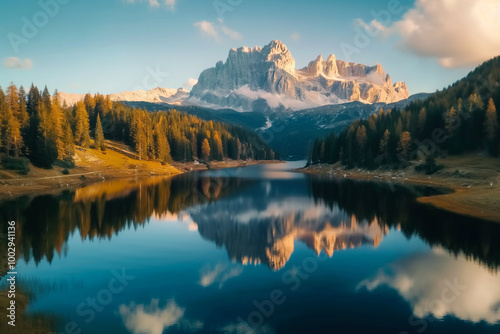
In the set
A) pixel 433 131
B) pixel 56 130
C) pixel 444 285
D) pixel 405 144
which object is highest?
pixel 433 131

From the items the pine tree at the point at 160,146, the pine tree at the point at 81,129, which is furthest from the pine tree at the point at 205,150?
the pine tree at the point at 81,129

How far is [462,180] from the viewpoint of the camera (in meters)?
81.8

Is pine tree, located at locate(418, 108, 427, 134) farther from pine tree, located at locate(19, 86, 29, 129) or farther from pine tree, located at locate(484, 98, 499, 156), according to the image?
pine tree, located at locate(19, 86, 29, 129)

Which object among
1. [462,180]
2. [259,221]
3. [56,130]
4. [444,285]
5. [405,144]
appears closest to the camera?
[444,285]

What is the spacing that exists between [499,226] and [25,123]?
108 meters

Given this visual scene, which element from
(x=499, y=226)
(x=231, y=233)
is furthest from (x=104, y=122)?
(x=499, y=226)

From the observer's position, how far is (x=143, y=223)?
48719mm

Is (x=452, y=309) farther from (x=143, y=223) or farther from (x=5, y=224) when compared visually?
(x=5, y=224)

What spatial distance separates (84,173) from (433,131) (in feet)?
408

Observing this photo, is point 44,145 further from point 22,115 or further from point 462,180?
point 462,180

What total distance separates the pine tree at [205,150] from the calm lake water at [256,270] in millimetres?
134746

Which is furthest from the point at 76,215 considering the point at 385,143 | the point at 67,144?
the point at 385,143

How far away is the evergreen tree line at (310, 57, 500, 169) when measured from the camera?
102 meters

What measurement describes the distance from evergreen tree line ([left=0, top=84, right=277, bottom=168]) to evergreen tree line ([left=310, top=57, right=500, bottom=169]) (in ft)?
279
